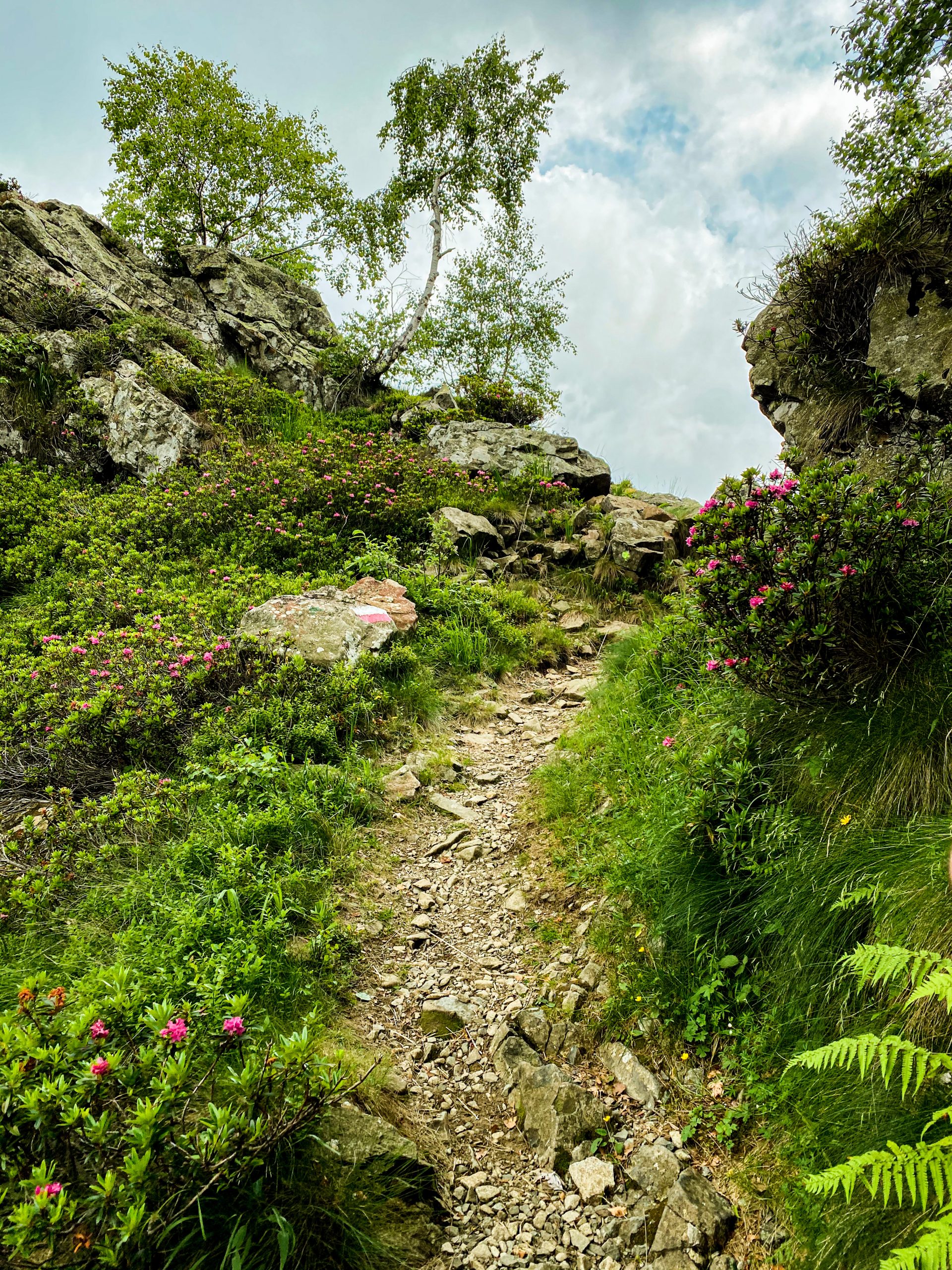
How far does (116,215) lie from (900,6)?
93.6 ft

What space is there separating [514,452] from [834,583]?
10850mm

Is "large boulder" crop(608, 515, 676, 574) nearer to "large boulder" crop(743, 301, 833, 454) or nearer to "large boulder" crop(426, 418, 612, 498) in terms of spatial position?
"large boulder" crop(426, 418, 612, 498)

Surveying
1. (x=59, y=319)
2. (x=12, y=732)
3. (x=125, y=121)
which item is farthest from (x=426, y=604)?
(x=125, y=121)

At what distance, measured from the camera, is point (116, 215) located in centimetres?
2514

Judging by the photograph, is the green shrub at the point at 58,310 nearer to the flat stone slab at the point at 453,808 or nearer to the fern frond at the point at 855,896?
the flat stone slab at the point at 453,808

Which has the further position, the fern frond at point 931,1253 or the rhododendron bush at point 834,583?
the rhododendron bush at point 834,583

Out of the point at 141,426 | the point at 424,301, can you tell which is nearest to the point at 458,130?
the point at 424,301

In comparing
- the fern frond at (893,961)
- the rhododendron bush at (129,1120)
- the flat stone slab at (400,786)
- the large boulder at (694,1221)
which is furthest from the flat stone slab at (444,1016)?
the fern frond at (893,961)

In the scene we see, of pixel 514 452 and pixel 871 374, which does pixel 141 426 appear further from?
pixel 871 374

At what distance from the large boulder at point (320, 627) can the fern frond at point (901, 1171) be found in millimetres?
5399

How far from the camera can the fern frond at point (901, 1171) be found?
173 centimetres

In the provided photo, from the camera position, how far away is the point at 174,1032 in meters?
2.30

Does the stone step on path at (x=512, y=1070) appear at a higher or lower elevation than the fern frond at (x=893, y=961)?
lower

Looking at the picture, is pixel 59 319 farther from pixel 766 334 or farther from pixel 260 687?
pixel 766 334
